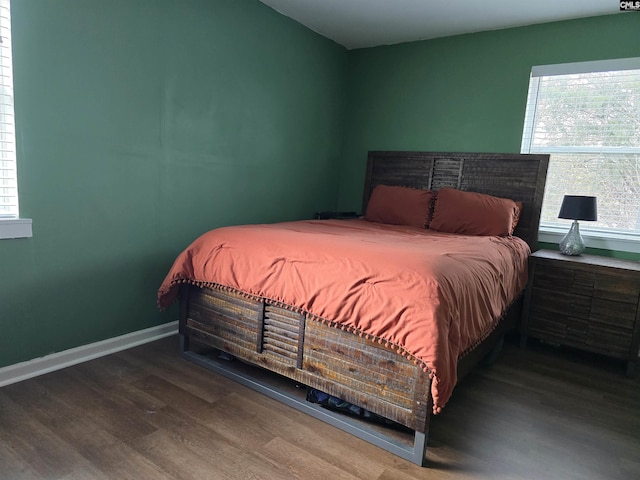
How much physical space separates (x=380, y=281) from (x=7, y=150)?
1907 mm

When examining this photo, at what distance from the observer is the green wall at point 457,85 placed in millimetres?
3172

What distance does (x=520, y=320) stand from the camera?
3.10m

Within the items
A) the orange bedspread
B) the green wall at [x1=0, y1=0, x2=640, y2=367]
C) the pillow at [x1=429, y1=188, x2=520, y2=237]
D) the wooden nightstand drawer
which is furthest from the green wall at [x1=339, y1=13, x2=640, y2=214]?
the orange bedspread

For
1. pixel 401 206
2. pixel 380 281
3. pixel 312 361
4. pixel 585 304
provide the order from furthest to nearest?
1. pixel 401 206
2. pixel 585 304
3. pixel 312 361
4. pixel 380 281

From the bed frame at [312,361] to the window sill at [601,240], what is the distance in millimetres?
685

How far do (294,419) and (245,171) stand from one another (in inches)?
78.7

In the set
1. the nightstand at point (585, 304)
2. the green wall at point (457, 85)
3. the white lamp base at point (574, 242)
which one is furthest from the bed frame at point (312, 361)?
the green wall at point (457, 85)

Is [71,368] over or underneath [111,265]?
underneath

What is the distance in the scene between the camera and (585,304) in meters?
2.78

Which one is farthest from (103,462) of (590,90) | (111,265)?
(590,90)

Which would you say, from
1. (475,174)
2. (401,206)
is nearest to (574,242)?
(475,174)

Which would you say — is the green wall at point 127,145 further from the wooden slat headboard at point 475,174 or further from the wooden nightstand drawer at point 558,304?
the wooden nightstand drawer at point 558,304

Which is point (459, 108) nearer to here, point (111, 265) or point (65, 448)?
point (111, 265)

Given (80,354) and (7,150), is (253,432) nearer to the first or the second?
(80,354)
